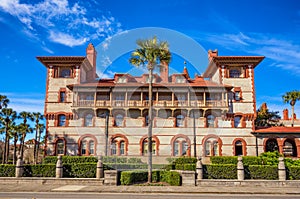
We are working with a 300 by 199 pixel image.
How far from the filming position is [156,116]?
118ft

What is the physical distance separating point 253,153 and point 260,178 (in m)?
15.9

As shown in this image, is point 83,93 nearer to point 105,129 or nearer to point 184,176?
point 105,129

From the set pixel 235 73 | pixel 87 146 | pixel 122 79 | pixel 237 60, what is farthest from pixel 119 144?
pixel 237 60

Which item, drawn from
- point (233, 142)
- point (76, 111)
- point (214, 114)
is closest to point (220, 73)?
point (214, 114)

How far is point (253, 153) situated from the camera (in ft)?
115

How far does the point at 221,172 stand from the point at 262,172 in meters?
3.08

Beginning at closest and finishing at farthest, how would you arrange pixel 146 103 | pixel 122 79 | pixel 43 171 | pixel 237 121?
pixel 43 171 → pixel 146 103 → pixel 237 121 → pixel 122 79

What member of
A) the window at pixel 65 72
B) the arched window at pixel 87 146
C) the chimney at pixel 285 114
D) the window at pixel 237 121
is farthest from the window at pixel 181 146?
the chimney at pixel 285 114

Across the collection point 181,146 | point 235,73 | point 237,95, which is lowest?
point 181,146

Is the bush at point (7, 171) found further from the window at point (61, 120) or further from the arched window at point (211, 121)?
the arched window at point (211, 121)

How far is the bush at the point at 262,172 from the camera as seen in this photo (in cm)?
2009

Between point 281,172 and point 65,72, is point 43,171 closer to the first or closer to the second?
point 281,172

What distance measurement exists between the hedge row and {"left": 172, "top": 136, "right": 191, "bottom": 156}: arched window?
15058 mm

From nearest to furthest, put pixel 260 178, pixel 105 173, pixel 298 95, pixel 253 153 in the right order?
pixel 105 173, pixel 260 178, pixel 253 153, pixel 298 95
